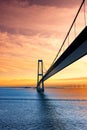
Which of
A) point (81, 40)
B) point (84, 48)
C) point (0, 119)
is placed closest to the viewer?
point (81, 40)

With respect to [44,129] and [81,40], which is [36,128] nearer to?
[44,129]

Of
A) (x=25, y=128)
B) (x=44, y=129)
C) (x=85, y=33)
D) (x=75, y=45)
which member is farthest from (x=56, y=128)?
(x=85, y=33)

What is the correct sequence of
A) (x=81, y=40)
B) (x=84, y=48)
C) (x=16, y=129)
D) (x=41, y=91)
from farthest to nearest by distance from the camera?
1. (x=41, y=91)
2. (x=16, y=129)
3. (x=84, y=48)
4. (x=81, y=40)

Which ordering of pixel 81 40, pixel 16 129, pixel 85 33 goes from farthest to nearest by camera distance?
pixel 16 129 < pixel 81 40 < pixel 85 33

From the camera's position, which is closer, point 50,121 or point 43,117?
point 50,121

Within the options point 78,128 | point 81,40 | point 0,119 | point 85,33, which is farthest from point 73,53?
point 0,119

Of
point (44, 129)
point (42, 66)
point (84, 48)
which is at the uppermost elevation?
point (42, 66)

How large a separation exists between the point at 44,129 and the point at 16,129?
2.40m

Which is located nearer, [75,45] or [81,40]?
[81,40]

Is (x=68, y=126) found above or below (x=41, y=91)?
below

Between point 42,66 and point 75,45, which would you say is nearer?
point 75,45

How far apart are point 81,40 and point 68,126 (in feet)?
40.1

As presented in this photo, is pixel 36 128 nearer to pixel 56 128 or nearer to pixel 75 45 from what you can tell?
pixel 56 128

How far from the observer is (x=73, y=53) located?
1805cm
